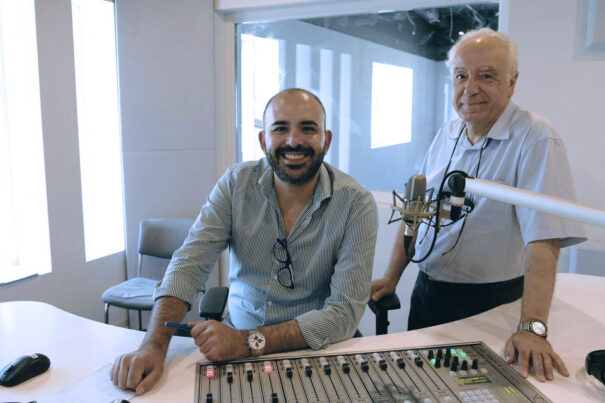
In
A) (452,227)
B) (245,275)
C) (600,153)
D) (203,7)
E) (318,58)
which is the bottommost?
(245,275)

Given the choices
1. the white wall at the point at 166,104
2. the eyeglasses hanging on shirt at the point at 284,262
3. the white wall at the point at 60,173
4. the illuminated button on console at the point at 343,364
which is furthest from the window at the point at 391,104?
the illuminated button on console at the point at 343,364

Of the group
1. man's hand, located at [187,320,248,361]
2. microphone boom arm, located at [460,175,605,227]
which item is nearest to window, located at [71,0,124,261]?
man's hand, located at [187,320,248,361]

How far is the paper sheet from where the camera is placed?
4.01 ft

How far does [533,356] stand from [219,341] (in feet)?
2.86

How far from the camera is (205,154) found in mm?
3695

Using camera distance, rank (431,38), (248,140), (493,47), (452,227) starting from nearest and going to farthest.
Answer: (493,47)
(452,227)
(431,38)
(248,140)

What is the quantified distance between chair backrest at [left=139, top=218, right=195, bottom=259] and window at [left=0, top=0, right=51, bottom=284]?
0.62 metres

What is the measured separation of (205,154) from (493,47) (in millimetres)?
2423

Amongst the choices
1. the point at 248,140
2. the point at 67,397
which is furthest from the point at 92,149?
the point at 67,397

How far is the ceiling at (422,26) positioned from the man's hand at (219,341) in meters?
2.51

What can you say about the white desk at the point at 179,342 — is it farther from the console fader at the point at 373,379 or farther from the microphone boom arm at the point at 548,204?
the microphone boom arm at the point at 548,204

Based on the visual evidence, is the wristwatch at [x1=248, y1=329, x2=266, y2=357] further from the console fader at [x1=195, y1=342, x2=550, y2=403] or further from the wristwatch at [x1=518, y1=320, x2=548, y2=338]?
the wristwatch at [x1=518, y1=320, x2=548, y2=338]

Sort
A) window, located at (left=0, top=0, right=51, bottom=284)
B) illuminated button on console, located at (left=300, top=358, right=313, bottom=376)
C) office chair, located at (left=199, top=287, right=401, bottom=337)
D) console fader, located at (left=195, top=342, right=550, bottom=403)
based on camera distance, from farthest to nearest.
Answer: window, located at (left=0, top=0, right=51, bottom=284) < office chair, located at (left=199, top=287, right=401, bottom=337) < illuminated button on console, located at (left=300, top=358, right=313, bottom=376) < console fader, located at (left=195, top=342, right=550, bottom=403)

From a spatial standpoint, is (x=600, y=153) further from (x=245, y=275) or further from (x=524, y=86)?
(x=245, y=275)
